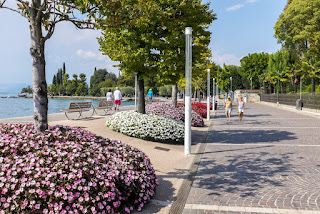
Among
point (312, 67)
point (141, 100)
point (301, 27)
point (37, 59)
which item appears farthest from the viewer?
point (312, 67)

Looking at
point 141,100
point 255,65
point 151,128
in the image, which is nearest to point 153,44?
point 141,100

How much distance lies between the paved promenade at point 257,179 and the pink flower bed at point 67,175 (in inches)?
39.6

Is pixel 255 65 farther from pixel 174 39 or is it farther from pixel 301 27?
pixel 174 39

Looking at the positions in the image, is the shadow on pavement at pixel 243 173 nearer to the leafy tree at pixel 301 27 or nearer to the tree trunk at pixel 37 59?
the tree trunk at pixel 37 59

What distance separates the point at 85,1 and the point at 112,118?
6.70 metres

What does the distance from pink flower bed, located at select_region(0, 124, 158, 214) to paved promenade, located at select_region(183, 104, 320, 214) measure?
1.01 meters

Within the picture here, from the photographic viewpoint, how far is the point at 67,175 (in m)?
3.64

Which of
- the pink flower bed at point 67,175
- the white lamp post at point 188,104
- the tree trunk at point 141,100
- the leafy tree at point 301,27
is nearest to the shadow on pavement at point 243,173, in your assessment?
the white lamp post at point 188,104

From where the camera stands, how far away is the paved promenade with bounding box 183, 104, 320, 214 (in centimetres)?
433

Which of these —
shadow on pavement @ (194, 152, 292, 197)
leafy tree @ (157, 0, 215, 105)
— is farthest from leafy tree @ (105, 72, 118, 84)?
shadow on pavement @ (194, 152, 292, 197)

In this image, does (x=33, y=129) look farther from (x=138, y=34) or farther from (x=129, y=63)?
(x=138, y=34)

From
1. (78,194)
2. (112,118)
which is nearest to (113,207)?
(78,194)

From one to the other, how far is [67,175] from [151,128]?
581 centimetres

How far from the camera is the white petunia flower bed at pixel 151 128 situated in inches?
365
